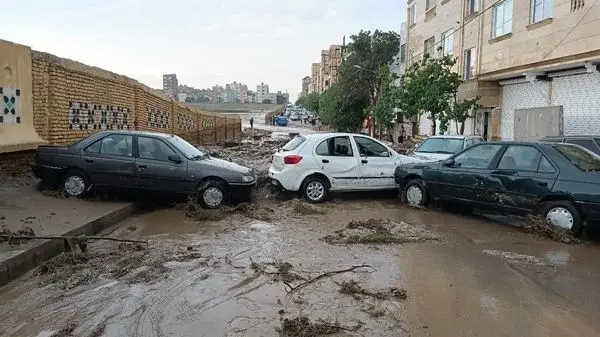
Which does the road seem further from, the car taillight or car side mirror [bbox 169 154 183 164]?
the car taillight

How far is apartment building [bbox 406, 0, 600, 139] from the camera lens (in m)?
14.8

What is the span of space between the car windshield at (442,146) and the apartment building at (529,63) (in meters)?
4.16

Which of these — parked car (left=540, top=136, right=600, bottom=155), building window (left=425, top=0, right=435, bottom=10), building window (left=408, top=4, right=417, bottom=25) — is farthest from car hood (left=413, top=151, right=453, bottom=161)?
building window (left=408, top=4, right=417, bottom=25)

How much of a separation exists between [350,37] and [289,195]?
36.4 meters

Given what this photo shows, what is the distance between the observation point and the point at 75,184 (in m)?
9.65

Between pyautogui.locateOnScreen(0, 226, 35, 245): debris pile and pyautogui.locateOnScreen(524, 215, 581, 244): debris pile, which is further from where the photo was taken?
pyautogui.locateOnScreen(524, 215, 581, 244): debris pile

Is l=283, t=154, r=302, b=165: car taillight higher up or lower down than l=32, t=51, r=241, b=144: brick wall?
lower down

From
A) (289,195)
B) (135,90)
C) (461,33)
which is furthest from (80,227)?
(461,33)

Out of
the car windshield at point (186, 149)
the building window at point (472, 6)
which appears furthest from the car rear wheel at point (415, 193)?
the building window at point (472, 6)

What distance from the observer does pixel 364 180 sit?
11148 mm

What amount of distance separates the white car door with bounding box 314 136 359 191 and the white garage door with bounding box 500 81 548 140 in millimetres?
9479

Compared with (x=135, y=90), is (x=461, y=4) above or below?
above

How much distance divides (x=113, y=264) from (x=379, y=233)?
3873 mm

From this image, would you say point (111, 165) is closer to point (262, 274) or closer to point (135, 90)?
point (262, 274)
